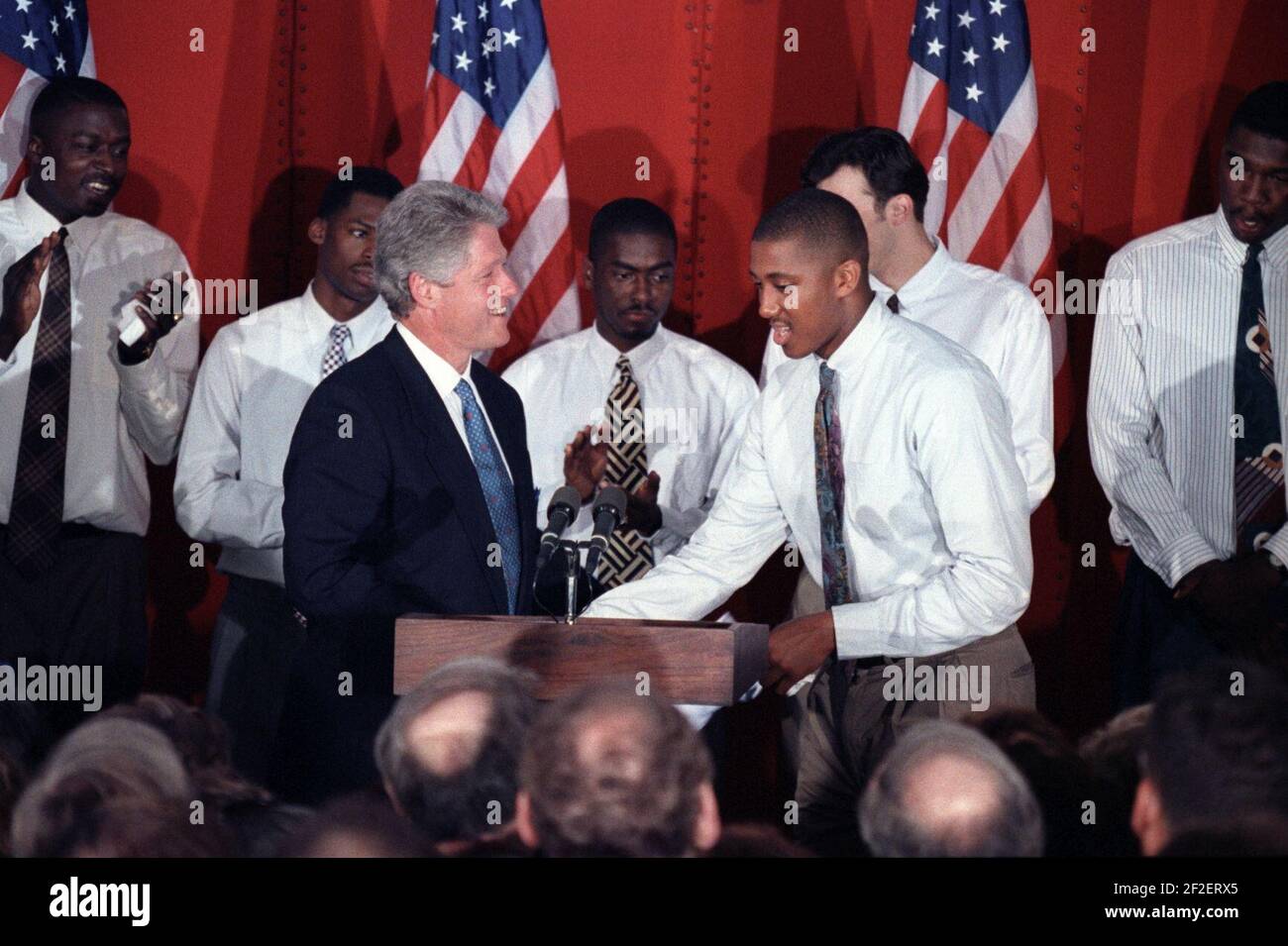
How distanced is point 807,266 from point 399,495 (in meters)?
Answer: 1.11

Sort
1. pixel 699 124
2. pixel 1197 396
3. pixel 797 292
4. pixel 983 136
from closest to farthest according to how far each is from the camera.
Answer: pixel 797 292
pixel 1197 396
pixel 983 136
pixel 699 124

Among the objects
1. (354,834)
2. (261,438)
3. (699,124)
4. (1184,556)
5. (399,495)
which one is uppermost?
(699,124)

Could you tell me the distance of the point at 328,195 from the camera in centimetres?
548

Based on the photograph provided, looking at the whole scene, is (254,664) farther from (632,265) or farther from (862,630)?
(862,630)

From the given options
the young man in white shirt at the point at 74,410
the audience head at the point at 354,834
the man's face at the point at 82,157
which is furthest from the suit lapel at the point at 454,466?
the man's face at the point at 82,157

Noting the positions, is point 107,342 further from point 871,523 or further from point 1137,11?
point 1137,11

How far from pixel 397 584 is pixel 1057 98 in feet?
11.7

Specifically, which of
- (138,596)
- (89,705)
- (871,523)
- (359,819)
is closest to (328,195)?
(138,596)

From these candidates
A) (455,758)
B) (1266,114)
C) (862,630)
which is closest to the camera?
(455,758)

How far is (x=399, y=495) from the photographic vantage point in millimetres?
3814

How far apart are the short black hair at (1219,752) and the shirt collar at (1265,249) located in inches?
114

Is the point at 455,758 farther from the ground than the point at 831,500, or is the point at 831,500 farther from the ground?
the point at 831,500

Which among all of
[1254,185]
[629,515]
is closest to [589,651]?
[629,515]

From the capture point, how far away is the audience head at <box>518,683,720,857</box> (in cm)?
232
